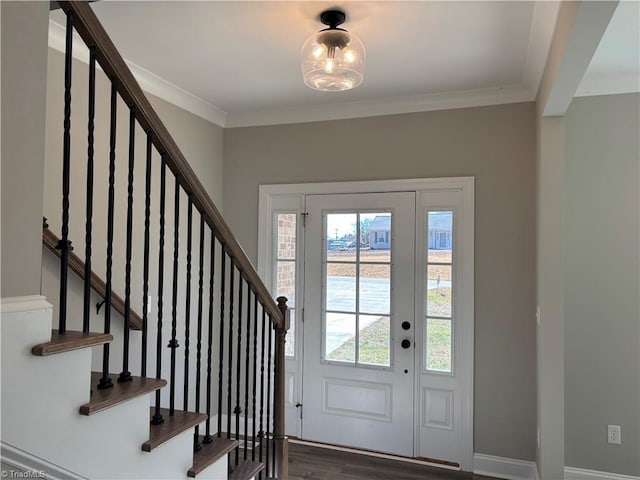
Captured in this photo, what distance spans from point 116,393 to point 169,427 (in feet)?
1.04

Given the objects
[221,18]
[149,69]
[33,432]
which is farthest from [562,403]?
[149,69]

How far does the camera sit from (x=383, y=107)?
3414 millimetres

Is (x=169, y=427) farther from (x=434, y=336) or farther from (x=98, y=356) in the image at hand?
(x=434, y=336)

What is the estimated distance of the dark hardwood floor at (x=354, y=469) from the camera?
3070 mm

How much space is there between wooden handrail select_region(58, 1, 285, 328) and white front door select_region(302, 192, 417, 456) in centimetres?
142

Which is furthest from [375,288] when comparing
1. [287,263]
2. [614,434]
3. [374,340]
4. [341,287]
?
[614,434]

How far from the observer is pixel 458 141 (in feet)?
10.7

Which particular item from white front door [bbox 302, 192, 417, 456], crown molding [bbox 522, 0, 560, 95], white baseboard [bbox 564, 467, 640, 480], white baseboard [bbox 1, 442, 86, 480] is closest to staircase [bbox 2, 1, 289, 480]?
white baseboard [bbox 1, 442, 86, 480]

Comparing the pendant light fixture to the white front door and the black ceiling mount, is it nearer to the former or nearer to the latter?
the black ceiling mount

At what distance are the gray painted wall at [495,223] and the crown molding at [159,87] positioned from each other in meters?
1.32

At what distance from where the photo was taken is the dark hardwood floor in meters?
3.07

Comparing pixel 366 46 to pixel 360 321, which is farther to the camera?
pixel 360 321

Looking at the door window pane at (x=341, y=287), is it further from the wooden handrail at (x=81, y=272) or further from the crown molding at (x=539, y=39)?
the crown molding at (x=539, y=39)

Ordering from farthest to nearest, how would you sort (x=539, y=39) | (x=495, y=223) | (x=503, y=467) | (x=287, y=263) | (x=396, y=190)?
(x=287, y=263), (x=396, y=190), (x=495, y=223), (x=503, y=467), (x=539, y=39)
